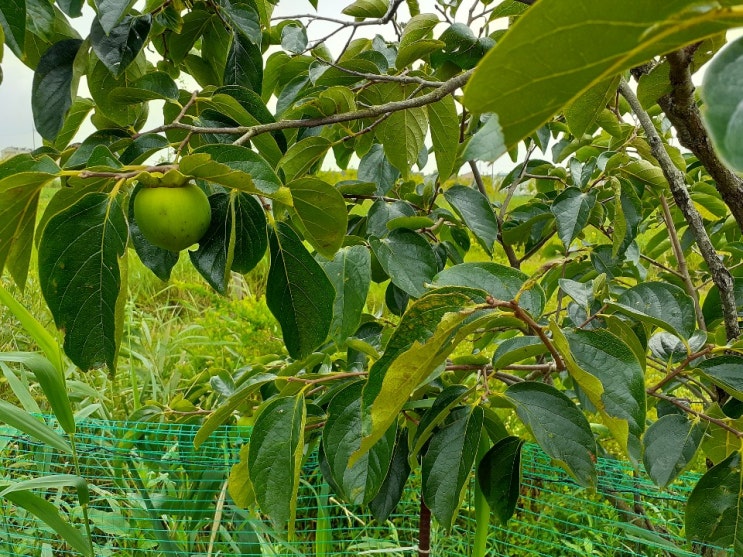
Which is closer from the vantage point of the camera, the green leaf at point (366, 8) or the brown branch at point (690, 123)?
the brown branch at point (690, 123)

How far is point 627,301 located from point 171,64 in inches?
33.4

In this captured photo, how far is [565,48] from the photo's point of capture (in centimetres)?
23

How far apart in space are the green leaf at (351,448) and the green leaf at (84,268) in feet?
1.10

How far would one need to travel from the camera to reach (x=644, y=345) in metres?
0.97

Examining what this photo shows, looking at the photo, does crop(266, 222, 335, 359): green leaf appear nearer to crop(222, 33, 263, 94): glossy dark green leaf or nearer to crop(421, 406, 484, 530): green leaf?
crop(421, 406, 484, 530): green leaf

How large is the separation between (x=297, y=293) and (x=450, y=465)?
0.29m

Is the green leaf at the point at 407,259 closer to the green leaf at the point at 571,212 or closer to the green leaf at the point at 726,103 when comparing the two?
the green leaf at the point at 571,212

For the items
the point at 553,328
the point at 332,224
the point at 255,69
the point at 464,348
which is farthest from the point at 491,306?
the point at 464,348

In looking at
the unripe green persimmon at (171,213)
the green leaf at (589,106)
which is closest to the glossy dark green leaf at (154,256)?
the unripe green persimmon at (171,213)

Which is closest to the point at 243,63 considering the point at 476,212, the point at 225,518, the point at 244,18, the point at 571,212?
the point at 244,18

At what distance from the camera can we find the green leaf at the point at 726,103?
0.76 feet

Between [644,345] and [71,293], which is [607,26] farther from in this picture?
[644,345]

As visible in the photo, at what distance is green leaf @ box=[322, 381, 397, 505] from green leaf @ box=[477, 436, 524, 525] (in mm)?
126

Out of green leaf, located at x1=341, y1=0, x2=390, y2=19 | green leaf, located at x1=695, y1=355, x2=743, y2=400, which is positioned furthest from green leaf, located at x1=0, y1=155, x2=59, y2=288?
green leaf, located at x1=695, y1=355, x2=743, y2=400
